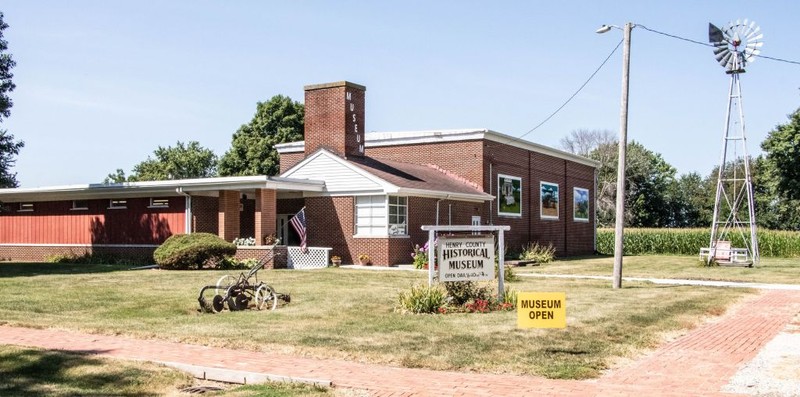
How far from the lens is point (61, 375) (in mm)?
9352

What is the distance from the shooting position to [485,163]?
35.4 metres

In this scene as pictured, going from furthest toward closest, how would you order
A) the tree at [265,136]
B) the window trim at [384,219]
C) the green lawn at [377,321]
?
the tree at [265,136] → the window trim at [384,219] → the green lawn at [377,321]

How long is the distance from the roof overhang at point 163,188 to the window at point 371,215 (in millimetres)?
1948

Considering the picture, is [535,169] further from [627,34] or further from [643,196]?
[643,196]

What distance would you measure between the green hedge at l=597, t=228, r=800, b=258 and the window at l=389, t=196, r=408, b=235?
24488 millimetres

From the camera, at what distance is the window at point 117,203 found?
31.7 meters

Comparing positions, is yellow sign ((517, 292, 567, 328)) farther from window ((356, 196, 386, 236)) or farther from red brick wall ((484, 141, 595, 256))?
red brick wall ((484, 141, 595, 256))

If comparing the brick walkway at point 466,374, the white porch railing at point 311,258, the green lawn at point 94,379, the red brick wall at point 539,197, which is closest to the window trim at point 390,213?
the white porch railing at point 311,258

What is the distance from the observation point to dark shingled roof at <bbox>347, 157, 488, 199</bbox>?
3038cm

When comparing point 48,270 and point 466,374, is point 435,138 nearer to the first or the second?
point 48,270

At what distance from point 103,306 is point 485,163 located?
881 inches

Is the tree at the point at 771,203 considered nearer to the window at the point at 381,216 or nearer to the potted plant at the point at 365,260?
the window at the point at 381,216

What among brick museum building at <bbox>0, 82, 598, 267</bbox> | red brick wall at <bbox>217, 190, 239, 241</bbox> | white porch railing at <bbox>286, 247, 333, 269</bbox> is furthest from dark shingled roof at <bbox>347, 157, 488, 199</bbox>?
red brick wall at <bbox>217, 190, 239, 241</bbox>

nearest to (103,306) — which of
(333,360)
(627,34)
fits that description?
(333,360)
